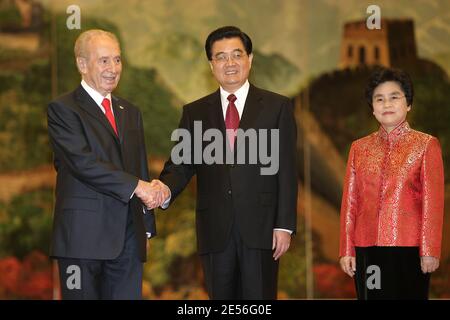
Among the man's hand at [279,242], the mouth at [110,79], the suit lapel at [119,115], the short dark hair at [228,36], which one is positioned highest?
the short dark hair at [228,36]

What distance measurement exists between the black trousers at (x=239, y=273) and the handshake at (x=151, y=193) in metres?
0.35

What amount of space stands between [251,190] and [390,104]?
747 millimetres

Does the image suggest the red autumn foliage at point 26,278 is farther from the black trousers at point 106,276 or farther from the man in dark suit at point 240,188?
the black trousers at point 106,276

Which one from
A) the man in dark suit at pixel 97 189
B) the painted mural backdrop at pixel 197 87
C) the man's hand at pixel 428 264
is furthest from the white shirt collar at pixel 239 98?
the painted mural backdrop at pixel 197 87

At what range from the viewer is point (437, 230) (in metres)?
3.42

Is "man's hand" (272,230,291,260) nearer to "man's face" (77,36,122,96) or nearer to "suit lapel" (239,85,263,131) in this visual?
"suit lapel" (239,85,263,131)

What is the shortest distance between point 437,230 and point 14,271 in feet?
13.9

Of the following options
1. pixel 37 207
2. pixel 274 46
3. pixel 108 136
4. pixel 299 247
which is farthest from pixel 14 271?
pixel 108 136

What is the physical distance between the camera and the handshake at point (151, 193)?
345cm

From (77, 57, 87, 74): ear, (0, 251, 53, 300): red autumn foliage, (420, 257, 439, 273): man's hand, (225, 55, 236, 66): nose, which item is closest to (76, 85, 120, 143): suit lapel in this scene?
(77, 57, 87, 74): ear

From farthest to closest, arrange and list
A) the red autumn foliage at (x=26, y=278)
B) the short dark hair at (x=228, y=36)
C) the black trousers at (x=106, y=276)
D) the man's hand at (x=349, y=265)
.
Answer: the red autumn foliage at (x=26, y=278), the short dark hair at (x=228, y=36), the man's hand at (x=349, y=265), the black trousers at (x=106, y=276)

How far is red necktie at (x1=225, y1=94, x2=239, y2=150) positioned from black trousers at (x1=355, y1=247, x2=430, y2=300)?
33.1 inches

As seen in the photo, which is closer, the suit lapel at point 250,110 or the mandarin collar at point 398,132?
the mandarin collar at point 398,132

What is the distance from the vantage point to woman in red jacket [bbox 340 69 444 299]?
3396 millimetres
